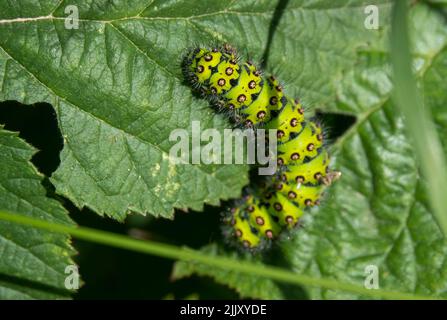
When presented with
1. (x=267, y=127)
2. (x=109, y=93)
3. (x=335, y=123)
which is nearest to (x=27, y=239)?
(x=109, y=93)

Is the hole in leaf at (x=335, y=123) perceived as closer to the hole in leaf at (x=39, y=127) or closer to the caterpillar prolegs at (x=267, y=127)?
the caterpillar prolegs at (x=267, y=127)

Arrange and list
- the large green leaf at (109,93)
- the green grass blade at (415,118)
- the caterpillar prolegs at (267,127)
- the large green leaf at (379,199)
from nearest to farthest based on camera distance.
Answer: the green grass blade at (415,118), the large green leaf at (109,93), the caterpillar prolegs at (267,127), the large green leaf at (379,199)

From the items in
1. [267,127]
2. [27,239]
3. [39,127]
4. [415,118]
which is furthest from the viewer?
[267,127]

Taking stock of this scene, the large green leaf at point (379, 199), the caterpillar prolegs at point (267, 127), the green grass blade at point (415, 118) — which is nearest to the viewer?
the green grass blade at point (415, 118)

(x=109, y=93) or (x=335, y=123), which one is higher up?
(x=335, y=123)

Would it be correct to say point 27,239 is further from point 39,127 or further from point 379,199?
point 379,199

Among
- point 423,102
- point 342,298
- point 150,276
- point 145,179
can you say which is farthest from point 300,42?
point 150,276

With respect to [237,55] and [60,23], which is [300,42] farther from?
[60,23]

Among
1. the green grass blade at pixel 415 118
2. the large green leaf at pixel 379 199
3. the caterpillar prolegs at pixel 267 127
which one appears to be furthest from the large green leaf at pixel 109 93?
the green grass blade at pixel 415 118
